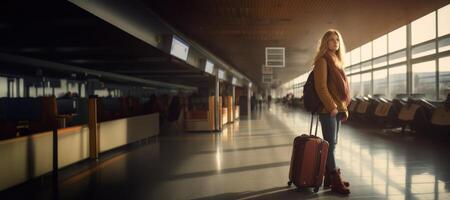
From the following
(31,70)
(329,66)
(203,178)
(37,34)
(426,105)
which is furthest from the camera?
(31,70)

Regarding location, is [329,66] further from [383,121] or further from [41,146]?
[383,121]

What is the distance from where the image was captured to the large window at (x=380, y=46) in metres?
12.5

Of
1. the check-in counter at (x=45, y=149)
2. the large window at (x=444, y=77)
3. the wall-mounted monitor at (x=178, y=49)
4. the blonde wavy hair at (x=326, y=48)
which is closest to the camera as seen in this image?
the blonde wavy hair at (x=326, y=48)

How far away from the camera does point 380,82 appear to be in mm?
13367

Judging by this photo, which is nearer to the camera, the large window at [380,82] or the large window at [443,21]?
the large window at [443,21]

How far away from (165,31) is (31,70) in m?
11.7

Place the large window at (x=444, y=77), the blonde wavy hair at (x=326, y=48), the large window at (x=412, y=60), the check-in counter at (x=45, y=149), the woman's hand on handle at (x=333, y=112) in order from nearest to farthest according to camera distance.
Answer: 1. the woman's hand on handle at (x=333, y=112)
2. the blonde wavy hair at (x=326, y=48)
3. the check-in counter at (x=45, y=149)
4. the large window at (x=444, y=77)
5. the large window at (x=412, y=60)

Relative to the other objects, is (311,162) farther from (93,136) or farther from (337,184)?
(93,136)

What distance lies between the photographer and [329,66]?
3.64m

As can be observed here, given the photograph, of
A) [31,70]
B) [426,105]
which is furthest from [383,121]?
[31,70]

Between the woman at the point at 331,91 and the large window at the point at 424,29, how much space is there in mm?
6983

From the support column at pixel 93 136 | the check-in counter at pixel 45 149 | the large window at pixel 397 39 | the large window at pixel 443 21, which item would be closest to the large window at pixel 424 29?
the large window at pixel 443 21

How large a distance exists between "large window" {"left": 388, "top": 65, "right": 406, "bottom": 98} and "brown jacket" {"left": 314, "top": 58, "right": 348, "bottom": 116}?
8914 millimetres

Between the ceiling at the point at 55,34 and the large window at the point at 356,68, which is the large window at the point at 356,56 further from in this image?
the ceiling at the point at 55,34
